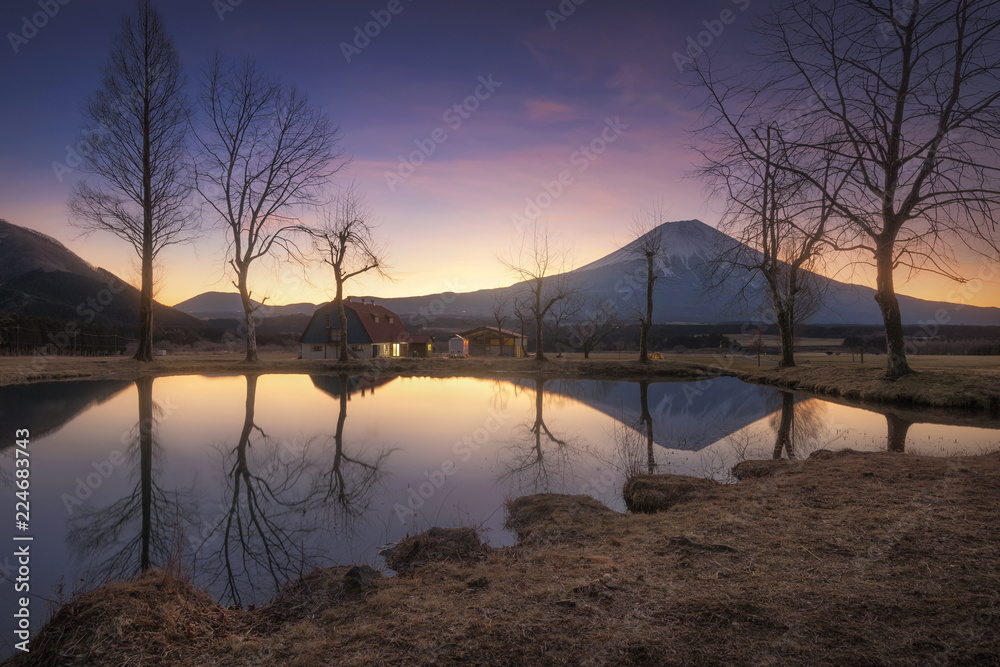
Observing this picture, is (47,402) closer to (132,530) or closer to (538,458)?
(132,530)

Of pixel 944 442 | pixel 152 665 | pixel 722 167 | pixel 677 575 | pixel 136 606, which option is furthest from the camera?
pixel 722 167

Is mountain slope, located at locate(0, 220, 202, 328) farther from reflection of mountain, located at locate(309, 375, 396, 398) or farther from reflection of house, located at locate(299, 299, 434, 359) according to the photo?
reflection of mountain, located at locate(309, 375, 396, 398)

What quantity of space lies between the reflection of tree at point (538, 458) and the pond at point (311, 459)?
55mm

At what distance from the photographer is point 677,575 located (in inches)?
163

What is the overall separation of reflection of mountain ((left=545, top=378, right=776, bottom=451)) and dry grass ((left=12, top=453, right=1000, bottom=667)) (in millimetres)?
6457

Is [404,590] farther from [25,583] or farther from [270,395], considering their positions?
[270,395]

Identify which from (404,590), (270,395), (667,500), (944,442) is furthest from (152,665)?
(270,395)

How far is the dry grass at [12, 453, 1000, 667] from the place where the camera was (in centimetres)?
305

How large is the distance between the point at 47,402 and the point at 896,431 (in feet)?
75.9

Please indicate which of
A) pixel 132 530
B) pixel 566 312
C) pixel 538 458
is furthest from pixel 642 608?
pixel 566 312

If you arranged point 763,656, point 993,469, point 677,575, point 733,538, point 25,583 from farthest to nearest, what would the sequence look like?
point 993,469 < point 733,538 < point 25,583 < point 677,575 < point 763,656

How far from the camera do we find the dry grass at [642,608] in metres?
3.05

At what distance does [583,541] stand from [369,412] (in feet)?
34.6

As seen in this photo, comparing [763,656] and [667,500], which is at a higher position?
[763,656]
